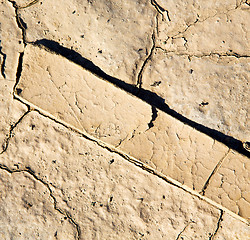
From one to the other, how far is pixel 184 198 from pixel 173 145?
580 mm

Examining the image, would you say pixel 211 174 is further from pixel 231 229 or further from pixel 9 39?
pixel 9 39

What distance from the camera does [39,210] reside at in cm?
260

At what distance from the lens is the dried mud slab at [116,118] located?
237cm

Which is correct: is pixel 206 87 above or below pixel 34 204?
above

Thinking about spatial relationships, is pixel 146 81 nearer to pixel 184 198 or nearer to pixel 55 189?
pixel 184 198

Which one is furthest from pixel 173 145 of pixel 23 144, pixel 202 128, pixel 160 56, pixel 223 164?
pixel 23 144

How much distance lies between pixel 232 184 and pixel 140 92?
4.22 feet

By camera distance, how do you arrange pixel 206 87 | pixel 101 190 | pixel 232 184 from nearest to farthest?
pixel 232 184 < pixel 206 87 < pixel 101 190

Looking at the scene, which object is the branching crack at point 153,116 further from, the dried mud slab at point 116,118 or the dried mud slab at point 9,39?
the dried mud slab at point 9,39

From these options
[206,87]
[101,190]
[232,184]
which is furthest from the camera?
[101,190]

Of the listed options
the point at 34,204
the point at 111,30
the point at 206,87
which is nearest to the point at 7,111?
the point at 34,204

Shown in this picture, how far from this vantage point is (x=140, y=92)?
2471 millimetres

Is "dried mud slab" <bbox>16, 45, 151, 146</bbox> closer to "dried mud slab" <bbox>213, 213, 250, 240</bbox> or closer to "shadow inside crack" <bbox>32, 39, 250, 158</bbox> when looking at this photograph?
"shadow inside crack" <bbox>32, 39, 250, 158</bbox>

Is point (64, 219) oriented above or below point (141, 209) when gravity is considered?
below
